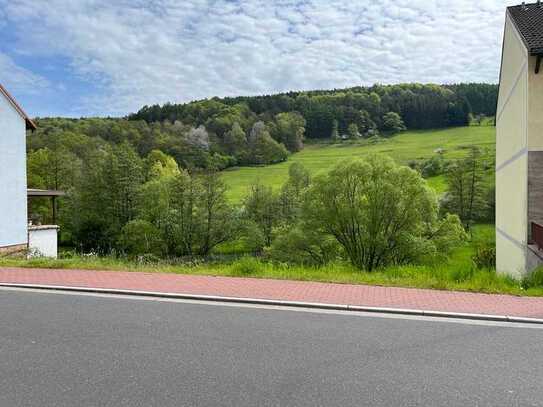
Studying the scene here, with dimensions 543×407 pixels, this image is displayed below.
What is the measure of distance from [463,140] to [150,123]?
208ft

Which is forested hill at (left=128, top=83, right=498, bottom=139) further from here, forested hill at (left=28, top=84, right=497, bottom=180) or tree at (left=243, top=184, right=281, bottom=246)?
tree at (left=243, top=184, right=281, bottom=246)

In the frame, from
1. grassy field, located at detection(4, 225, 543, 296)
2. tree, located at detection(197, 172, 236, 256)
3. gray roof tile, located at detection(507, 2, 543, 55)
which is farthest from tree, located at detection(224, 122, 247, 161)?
grassy field, located at detection(4, 225, 543, 296)

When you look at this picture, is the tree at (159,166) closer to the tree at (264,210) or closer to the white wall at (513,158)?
the tree at (264,210)

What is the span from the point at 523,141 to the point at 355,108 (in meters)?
109

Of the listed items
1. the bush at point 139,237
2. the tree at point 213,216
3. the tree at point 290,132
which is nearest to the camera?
the bush at point 139,237

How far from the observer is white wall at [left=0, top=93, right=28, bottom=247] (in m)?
25.8

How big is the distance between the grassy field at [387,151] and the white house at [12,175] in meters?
41.0

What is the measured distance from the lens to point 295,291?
31.2ft

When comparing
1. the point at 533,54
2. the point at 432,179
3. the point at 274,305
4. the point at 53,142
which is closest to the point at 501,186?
the point at 533,54

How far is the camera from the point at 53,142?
62750mm

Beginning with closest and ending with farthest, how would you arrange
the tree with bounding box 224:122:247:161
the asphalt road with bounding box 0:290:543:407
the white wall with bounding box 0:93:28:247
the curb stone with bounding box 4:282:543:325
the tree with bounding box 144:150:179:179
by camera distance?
the asphalt road with bounding box 0:290:543:407 → the curb stone with bounding box 4:282:543:325 → the white wall with bounding box 0:93:28:247 → the tree with bounding box 144:150:179:179 → the tree with bounding box 224:122:247:161

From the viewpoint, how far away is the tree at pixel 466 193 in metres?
52.2

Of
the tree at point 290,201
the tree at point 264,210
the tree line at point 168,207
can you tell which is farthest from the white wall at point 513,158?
the tree at point 264,210

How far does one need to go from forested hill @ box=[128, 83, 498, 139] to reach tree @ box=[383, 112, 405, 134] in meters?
0.25
